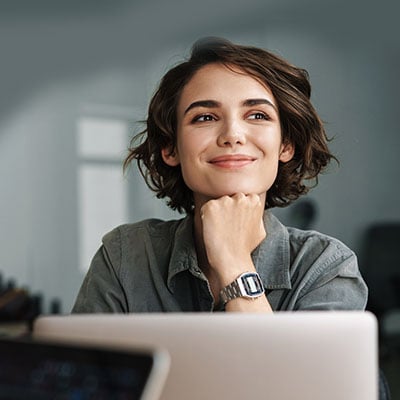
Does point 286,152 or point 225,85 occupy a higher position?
point 225,85

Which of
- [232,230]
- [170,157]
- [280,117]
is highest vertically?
[280,117]

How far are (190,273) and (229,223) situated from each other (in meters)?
0.14

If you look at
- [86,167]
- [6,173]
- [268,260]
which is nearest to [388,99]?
[86,167]

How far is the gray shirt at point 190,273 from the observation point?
1.64m

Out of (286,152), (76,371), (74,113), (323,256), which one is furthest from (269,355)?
(74,113)

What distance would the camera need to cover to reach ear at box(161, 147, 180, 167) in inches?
75.7

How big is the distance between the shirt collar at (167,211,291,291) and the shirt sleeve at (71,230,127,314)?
0.11 m

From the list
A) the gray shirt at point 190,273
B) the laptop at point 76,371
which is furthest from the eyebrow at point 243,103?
the laptop at point 76,371

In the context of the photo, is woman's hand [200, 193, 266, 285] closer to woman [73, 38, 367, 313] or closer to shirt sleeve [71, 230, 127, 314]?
woman [73, 38, 367, 313]

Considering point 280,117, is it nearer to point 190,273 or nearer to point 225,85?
point 225,85

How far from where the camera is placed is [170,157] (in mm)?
1931

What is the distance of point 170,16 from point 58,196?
3.42ft

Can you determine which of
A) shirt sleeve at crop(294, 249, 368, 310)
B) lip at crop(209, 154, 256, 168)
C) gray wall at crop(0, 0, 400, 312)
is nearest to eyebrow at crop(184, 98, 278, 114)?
lip at crop(209, 154, 256, 168)

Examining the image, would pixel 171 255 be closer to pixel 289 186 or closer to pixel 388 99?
pixel 289 186
